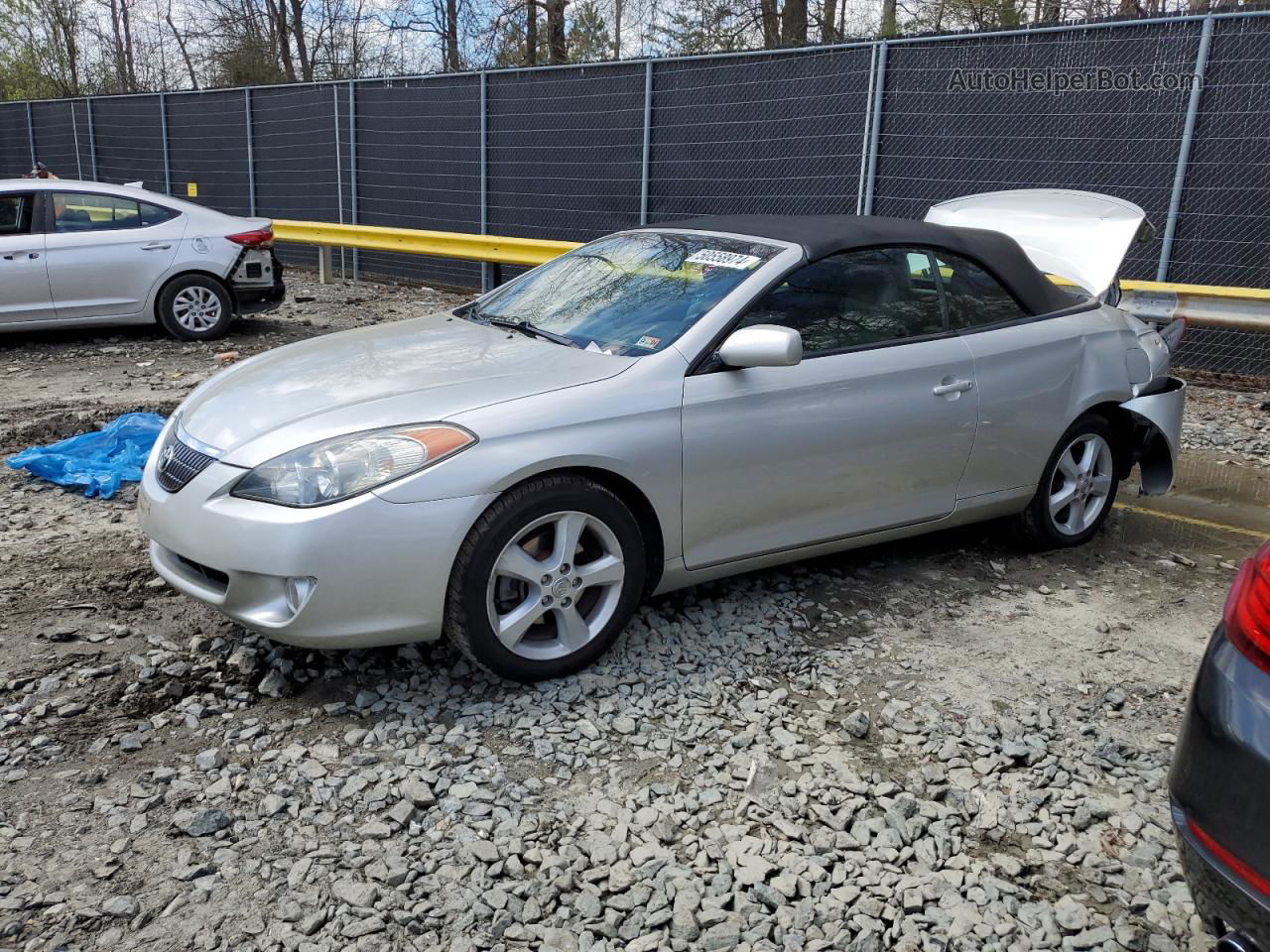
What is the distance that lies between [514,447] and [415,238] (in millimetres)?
10828

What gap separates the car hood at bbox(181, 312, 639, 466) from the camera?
3543mm

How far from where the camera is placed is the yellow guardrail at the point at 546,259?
829 cm

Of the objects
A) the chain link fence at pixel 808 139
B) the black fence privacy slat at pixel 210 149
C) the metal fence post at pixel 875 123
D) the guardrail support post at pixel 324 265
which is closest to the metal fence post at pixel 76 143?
the black fence privacy slat at pixel 210 149

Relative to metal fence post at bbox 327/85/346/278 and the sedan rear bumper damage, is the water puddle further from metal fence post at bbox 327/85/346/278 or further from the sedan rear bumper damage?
metal fence post at bbox 327/85/346/278

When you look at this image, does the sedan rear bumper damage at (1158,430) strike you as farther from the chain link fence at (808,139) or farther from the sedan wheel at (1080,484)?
the chain link fence at (808,139)

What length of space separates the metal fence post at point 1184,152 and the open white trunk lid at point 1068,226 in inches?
153

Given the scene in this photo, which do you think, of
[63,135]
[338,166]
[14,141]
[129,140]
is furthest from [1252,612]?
[14,141]

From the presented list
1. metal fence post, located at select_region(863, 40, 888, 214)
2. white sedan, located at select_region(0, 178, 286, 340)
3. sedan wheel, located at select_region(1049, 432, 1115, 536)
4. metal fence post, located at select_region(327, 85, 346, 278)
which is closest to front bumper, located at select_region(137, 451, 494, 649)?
sedan wheel, located at select_region(1049, 432, 1115, 536)

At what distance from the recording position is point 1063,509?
16.9 ft

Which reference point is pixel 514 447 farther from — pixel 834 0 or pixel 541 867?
pixel 834 0

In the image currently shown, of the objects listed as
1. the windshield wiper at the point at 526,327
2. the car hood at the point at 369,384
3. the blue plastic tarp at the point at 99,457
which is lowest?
the blue plastic tarp at the point at 99,457

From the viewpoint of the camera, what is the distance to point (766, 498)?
4.07 m

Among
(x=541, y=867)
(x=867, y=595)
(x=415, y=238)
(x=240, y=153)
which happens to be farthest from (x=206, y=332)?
(x=240, y=153)

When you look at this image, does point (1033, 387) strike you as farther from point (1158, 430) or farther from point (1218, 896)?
point (1218, 896)
